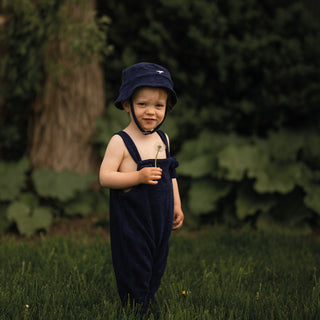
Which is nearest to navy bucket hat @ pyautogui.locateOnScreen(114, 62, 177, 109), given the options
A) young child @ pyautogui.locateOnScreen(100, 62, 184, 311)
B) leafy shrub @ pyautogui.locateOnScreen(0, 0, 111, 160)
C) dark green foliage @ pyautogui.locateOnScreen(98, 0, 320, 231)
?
young child @ pyautogui.locateOnScreen(100, 62, 184, 311)

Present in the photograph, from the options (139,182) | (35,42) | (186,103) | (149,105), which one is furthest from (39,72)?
(139,182)

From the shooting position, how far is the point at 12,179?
3988 millimetres

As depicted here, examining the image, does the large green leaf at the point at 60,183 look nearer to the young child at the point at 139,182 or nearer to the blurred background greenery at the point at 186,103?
the blurred background greenery at the point at 186,103

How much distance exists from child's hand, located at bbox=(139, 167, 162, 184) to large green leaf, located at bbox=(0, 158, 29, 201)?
2.60 m

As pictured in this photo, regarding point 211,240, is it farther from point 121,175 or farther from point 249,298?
point 121,175

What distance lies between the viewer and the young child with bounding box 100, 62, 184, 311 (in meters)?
1.84

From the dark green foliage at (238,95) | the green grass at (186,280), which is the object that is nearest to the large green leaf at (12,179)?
the green grass at (186,280)

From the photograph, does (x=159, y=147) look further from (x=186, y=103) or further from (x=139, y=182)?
(x=186, y=103)

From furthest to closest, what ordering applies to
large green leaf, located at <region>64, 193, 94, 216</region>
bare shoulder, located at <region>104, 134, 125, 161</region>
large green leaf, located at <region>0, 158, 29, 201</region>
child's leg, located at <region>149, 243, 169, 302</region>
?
large green leaf, located at <region>64, 193, 94, 216</region>
large green leaf, located at <region>0, 158, 29, 201</region>
child's leg, located at <region>149, 243, 169, 302</region>
bare shoulder, located at <region>104, 134, 125, 161</region>

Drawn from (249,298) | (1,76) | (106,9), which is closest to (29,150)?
(1,76)

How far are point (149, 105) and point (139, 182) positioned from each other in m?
0.40

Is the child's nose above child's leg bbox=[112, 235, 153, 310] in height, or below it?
above

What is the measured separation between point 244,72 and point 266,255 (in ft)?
8.26

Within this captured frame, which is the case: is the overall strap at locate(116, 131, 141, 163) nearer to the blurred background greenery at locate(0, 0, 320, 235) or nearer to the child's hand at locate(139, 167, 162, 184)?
the child's hand at locate(139, 167, 162, 184)
